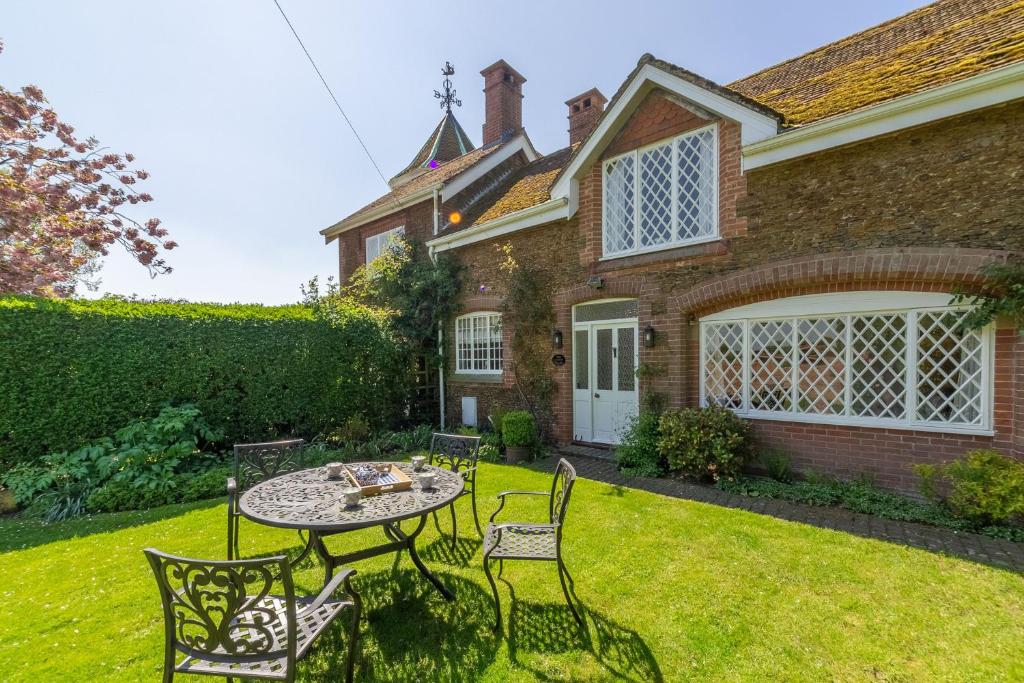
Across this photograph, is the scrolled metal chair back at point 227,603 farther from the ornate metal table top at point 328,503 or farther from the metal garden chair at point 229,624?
the ornate metal table top at point 328,503

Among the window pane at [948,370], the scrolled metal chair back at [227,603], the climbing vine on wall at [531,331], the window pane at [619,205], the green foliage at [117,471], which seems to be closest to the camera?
the scrolled metal chair back at [227,603]

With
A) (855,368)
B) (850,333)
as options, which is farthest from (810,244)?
(855,368)

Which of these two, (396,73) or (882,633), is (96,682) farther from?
(396,73)

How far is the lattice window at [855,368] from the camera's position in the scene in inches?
208

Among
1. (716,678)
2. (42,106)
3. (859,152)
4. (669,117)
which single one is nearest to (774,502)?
(716,678)

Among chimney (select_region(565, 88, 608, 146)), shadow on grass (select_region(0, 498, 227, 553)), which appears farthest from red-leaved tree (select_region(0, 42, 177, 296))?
chimney (select_region(565, 88, 608, 146))

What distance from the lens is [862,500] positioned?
17.7ft

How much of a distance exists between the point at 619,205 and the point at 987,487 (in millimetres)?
6238

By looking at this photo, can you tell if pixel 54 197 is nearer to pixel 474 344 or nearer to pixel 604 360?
pixel 474 344

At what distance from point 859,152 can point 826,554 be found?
4.99 m

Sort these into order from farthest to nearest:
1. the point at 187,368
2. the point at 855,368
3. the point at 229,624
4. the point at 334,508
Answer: the point at 187,368 < the point at 855,368 < the point at 334,508 < the point at 229,624

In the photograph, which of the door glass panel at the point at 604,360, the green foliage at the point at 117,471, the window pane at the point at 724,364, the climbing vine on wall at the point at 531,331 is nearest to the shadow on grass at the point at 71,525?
the green foliage at the point at 117,471

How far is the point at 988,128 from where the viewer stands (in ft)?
16.2

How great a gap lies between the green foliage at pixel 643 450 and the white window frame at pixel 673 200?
289 centimetres
